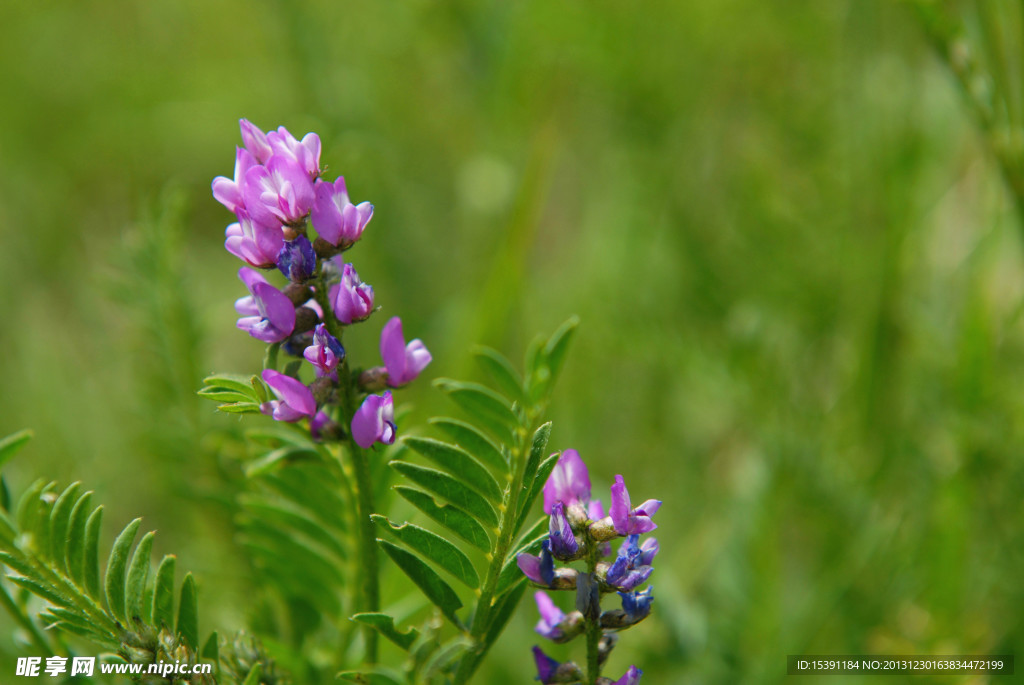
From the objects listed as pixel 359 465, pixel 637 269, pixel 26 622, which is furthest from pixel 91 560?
pixel 637 269

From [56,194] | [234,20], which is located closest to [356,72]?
[234,20]

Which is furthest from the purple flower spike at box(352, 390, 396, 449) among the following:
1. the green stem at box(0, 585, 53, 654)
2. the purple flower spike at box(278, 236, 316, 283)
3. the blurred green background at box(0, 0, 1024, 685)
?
the blurred green background at box(0, 0, 1024, 685)

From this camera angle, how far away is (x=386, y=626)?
805 millimetres

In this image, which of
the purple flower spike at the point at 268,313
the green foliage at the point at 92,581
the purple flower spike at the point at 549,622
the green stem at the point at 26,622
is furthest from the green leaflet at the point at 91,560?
the purple flower spike at the point at 549,622

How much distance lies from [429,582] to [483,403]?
0.18 metres

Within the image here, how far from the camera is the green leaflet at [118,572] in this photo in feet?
2.65

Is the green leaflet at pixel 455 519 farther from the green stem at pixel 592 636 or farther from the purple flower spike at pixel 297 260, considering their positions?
the purple flower spike at pixel 297 260

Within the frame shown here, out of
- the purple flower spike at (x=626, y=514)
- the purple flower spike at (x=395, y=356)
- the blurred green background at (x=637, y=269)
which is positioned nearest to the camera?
the purple flower spike at (x=626, y=514)

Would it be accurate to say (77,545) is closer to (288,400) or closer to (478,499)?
(288,400)

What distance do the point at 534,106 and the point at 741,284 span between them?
3.19ft

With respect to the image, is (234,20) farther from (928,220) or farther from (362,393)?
(362,393)

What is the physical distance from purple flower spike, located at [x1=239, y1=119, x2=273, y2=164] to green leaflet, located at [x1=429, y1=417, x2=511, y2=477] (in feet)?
1.12

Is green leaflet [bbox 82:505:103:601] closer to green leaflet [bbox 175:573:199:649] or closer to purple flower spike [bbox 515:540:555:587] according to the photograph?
green leaflet [bbox 175:573:199:649]

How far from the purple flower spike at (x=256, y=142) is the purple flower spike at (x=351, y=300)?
159 millimetres
